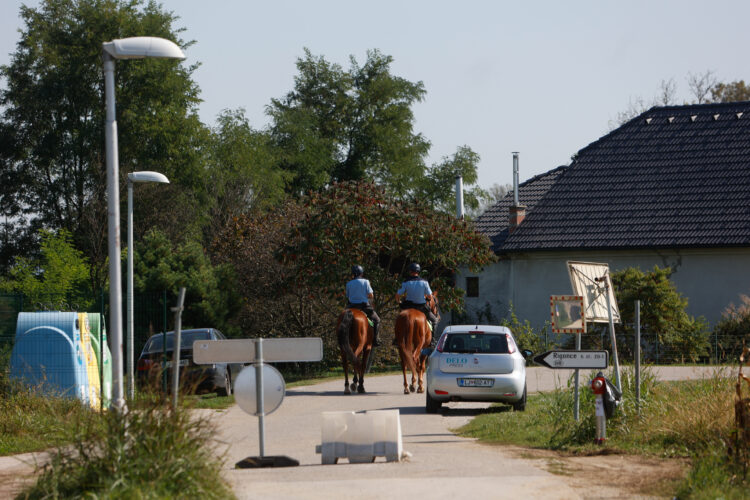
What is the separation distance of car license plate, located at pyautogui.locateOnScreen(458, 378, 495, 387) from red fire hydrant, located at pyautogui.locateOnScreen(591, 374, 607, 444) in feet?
15.5

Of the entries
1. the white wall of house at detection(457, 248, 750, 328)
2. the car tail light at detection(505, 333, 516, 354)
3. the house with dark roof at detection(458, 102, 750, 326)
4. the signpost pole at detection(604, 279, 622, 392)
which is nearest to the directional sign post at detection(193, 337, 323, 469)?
the signpost pole at detection(604, 279, 622, 392)

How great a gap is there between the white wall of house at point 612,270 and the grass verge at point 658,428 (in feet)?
74.8

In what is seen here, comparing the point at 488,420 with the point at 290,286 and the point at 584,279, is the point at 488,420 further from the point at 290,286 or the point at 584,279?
the point at 290,286

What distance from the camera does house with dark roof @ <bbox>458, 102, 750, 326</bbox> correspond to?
1537 inches

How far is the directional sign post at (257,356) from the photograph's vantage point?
40.4 ft

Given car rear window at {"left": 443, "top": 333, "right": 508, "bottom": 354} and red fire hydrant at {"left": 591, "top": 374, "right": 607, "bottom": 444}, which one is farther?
car rear window at {"left": 443, "top": 333, "right": 508, "bottom": 354}

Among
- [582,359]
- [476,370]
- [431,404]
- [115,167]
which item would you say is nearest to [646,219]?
[431,404]

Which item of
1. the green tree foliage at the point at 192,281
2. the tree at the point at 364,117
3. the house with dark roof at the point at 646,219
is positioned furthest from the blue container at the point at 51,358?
the tree at the point at 364,117

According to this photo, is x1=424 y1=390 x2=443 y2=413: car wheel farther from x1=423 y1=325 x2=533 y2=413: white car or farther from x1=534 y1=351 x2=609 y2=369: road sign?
x1=534 y1=351 x2=609 y2=369: road sign

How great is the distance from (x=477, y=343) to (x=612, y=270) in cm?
2214

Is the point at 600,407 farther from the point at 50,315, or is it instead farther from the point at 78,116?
the point at 78,116

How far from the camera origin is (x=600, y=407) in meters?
13.4

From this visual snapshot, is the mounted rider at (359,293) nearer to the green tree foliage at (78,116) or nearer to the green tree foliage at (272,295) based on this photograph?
the green tree foliage at (272,295)

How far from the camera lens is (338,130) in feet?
239
